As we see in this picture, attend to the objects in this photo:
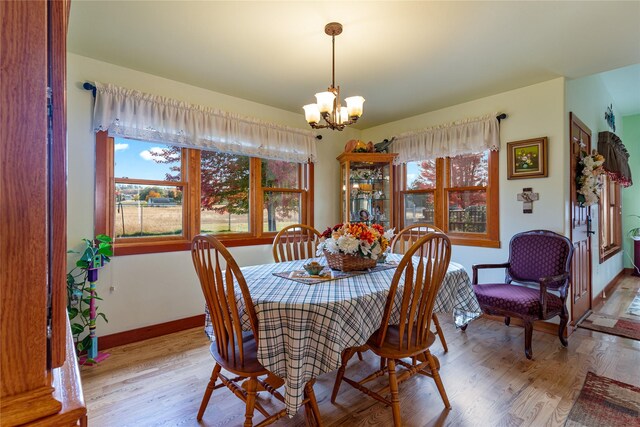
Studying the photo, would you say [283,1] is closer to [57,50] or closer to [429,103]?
[57,50]

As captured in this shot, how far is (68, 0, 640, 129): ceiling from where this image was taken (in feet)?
6.49

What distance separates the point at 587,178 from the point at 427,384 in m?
2.71

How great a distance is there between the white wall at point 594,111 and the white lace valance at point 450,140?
25.9 inches

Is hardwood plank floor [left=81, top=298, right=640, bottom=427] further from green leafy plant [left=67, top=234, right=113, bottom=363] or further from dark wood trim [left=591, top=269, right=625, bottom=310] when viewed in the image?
dark wood trim [left=591, top=269, right=625, bottom=310]

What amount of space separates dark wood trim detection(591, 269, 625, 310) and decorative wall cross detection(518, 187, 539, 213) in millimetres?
1602

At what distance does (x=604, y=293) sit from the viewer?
13.4ft

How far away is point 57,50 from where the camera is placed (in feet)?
1.70

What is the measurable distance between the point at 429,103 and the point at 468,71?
2.76ft

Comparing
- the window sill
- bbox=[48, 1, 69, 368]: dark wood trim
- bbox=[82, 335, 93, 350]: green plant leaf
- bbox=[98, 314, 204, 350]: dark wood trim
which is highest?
bbox=[48, 1, 69, 368]: dark wood trim

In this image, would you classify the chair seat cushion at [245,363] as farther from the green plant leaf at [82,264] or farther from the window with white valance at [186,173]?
the window with white valance at [186,173]

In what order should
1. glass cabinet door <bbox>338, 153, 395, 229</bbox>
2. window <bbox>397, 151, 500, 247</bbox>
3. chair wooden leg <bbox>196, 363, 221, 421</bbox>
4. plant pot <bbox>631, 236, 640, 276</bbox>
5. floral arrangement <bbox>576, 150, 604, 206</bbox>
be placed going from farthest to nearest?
plant pot <bbox>631, 236, 640, 276</bbox> < glass cabinet door <bbox>338, 153, 395, 229</bbox> < window <bbox>397, 151, 500, 247</bbox> < floral arrangement <bbox>576, 150, 604, 206</bbox> < chair wooden leg <bbox>196, 363, 221, 421</bbox>

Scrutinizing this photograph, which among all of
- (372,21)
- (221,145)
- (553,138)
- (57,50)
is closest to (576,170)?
(553,138)

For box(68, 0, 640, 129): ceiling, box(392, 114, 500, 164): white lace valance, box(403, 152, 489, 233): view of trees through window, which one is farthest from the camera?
box(403, 152, 489, 233): view of trees through window

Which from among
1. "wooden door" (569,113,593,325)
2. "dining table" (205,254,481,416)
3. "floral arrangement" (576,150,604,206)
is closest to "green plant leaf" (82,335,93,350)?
"dining table" (205,254,481,416)
